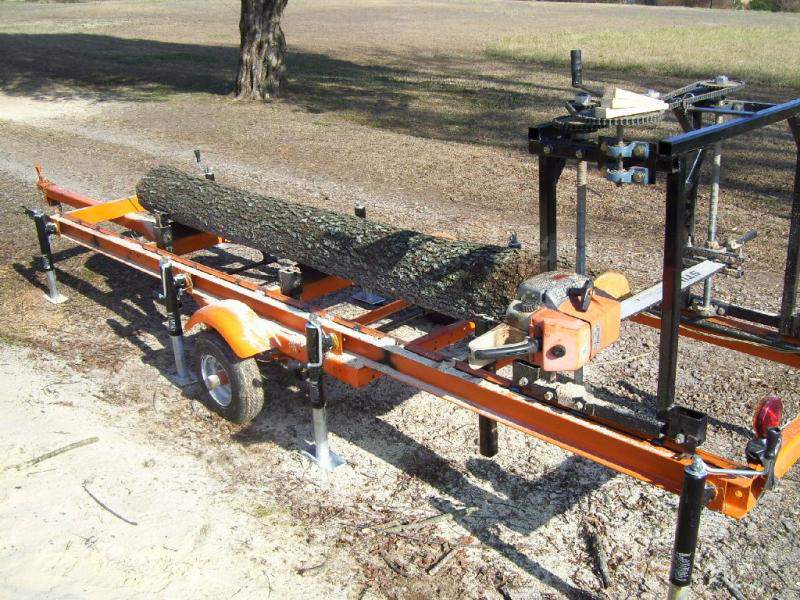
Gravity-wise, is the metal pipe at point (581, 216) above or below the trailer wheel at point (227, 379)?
above

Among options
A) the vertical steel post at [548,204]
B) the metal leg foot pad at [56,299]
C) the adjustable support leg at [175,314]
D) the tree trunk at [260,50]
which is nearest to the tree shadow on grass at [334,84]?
the tree trunk at [260,50]

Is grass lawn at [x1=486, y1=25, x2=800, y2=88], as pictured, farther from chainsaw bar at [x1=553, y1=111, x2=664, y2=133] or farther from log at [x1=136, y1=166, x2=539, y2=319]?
chainsaw bar at [x1=553, y1=111, x2=664, y2=133]

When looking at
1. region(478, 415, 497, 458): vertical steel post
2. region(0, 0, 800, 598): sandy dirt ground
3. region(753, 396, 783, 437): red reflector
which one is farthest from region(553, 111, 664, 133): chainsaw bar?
region(0, 0, 800, 598): sandy dirt ground

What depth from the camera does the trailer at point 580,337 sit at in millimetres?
2764

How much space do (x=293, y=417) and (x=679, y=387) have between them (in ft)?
7.80

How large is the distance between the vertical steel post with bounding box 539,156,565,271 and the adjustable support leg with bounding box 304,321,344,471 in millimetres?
1172

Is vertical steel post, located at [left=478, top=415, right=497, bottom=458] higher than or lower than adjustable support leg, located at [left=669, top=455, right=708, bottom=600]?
lower

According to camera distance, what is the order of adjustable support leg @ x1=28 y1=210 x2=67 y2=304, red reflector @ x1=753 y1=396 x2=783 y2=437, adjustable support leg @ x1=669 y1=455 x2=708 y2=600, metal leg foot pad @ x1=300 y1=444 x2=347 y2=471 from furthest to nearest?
adjustable support leg @ x1=28 y1=210 x2=67 y2=304, metal leg foot pad @ x1=300 y1=444 x2=347 y2=471, red reflector @ x1=753 y1=396 x2=783 y2=437, adjustable support leg @ x1=669 y1=455 x2=708 y2=600

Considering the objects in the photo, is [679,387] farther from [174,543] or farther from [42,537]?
[42,537]

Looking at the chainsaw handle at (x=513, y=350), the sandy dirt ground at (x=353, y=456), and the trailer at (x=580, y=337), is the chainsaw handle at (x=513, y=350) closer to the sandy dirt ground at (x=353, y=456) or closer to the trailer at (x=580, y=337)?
the trailer at (x=580, y=337)

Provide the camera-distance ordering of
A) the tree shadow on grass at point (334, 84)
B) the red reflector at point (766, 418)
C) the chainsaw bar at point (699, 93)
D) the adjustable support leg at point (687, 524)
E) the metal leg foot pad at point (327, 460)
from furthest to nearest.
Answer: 1. the tree shadow on grass at point (334, 84)
2. the metal leg foot pad at point (327, 460)
3. the chainsaw bar at point (699, 93)
4. the red reflector at point (766, 418)
5. the adjustable support leg at point (687, 524)

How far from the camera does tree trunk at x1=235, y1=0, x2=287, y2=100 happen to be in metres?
14.5

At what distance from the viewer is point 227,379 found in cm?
462

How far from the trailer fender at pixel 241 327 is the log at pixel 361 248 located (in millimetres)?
790
